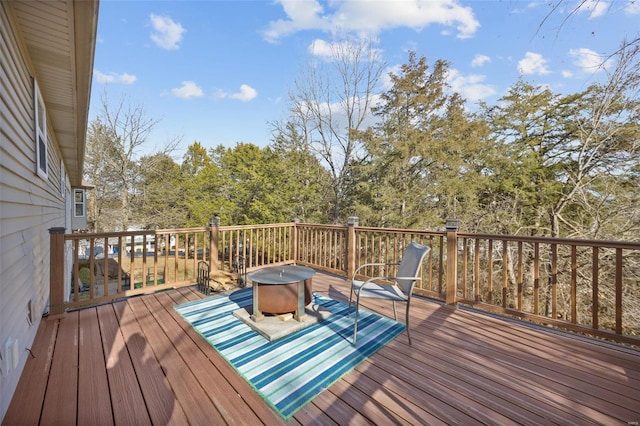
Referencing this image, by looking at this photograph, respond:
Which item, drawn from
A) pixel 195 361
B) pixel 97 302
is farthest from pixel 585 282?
pixel 97 302

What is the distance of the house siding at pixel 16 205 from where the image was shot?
5.59ft

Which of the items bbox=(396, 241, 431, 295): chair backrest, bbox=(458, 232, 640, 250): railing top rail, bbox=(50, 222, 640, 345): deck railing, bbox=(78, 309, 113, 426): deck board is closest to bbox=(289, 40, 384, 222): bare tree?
bbox=(50, 222, 640, 345): deck railing

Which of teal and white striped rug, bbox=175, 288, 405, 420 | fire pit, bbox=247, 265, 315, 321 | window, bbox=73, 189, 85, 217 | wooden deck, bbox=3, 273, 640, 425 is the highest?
window, bbox=73, 189, 85, 217

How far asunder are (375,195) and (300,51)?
6.33 m

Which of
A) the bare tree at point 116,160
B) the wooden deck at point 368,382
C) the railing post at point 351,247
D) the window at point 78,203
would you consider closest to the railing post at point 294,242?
the railing post at point 351,247

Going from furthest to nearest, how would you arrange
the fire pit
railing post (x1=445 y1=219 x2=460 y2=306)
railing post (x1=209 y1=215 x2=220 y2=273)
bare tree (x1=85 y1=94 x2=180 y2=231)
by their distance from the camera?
bare tree (x1=85 y1=94 x2=180 y2=231) < railing post (x1=209 y1=215 x2=220 y2=273) < railing post (x1=445 y1=219 x2=460 y2=306) < the fire pit

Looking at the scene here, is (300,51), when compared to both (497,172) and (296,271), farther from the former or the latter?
(296,271)

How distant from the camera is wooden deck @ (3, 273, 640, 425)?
1661mm

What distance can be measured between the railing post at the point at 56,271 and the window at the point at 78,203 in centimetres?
812

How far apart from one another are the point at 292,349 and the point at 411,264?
4.67ft

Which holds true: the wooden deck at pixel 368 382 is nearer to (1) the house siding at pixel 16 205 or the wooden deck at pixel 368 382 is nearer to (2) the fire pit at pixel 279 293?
(1) the house siding at pixel 16 205

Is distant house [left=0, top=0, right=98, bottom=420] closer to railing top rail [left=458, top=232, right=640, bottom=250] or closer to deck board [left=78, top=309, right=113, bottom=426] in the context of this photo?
deck board [left=78, top=309, right=113, bottom=426]

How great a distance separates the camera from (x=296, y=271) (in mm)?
3150

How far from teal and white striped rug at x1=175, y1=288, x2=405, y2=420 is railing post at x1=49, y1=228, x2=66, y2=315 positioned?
1209mm
